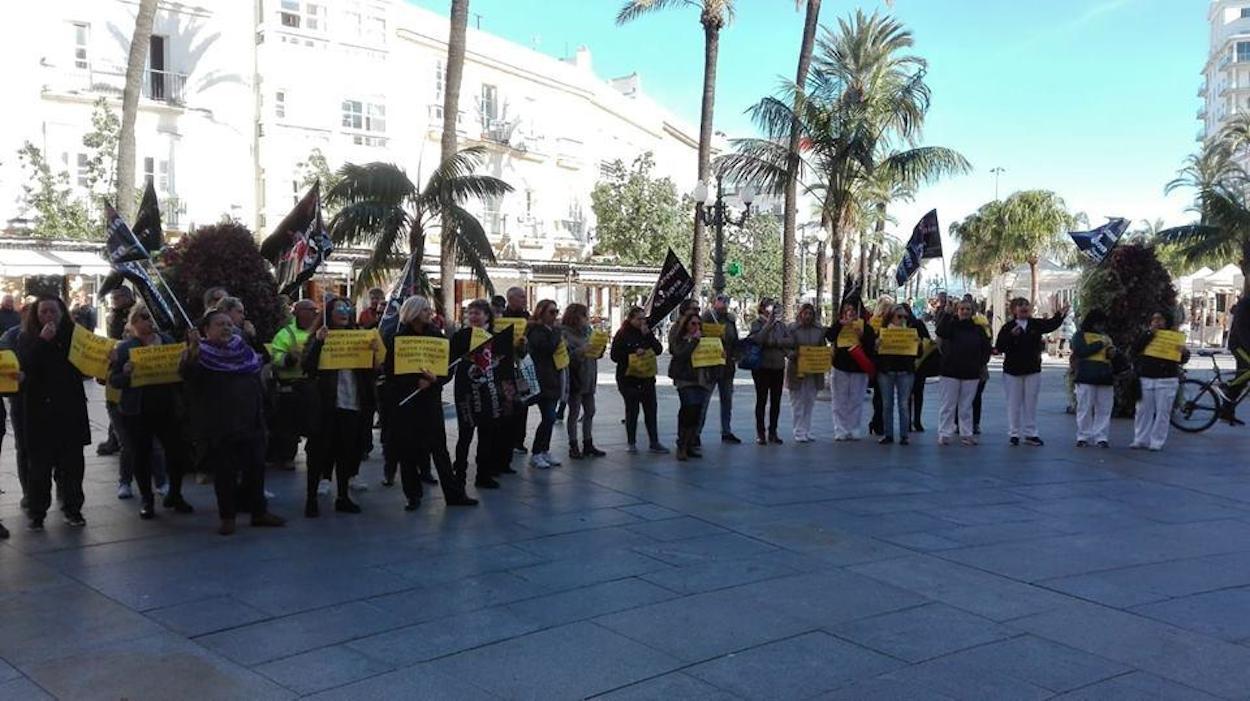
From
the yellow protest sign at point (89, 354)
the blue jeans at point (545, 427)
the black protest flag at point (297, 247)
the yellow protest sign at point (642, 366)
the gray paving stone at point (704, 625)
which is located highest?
the black protest flag at point (297, 247)

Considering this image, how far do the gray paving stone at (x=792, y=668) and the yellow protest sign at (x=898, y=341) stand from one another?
7512mm

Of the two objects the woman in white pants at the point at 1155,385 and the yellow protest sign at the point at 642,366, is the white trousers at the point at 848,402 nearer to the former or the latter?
the yellow protest sign at the point at 642,366

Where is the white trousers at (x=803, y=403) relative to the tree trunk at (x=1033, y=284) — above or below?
below

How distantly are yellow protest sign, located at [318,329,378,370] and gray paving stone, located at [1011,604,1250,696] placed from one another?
5.01 meters

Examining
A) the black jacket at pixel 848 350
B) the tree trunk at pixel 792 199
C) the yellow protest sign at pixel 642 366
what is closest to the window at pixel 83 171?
the tree trunk at pixel 792 199

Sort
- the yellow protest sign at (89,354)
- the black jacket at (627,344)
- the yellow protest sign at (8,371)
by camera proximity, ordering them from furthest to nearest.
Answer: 1. the black jacket at (627,344)
2. the yellow protest sign at (89,354)
3. the yellow protest sign at (8,371)

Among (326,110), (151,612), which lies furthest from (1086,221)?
(151,612)

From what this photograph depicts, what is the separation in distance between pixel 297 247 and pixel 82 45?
23.2m

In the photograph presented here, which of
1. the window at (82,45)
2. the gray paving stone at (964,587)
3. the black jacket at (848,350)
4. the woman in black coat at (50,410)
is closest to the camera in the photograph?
the gray paving stone at (964,587)

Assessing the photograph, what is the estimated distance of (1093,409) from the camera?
12.8 metres

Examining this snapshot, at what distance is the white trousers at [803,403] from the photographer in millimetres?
12656

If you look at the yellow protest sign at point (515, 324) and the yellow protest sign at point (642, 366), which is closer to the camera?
the yellow protest sign at point (515, 324)

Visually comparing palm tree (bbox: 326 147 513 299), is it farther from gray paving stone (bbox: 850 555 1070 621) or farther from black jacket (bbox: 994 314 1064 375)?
Result: gray paving stone (bbox: 850 555 1070 621)

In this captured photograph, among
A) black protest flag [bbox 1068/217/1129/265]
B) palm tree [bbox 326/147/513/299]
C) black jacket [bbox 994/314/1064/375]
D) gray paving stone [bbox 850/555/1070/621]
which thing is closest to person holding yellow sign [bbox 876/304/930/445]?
black jacket [bbox 994/314/1064/375]
